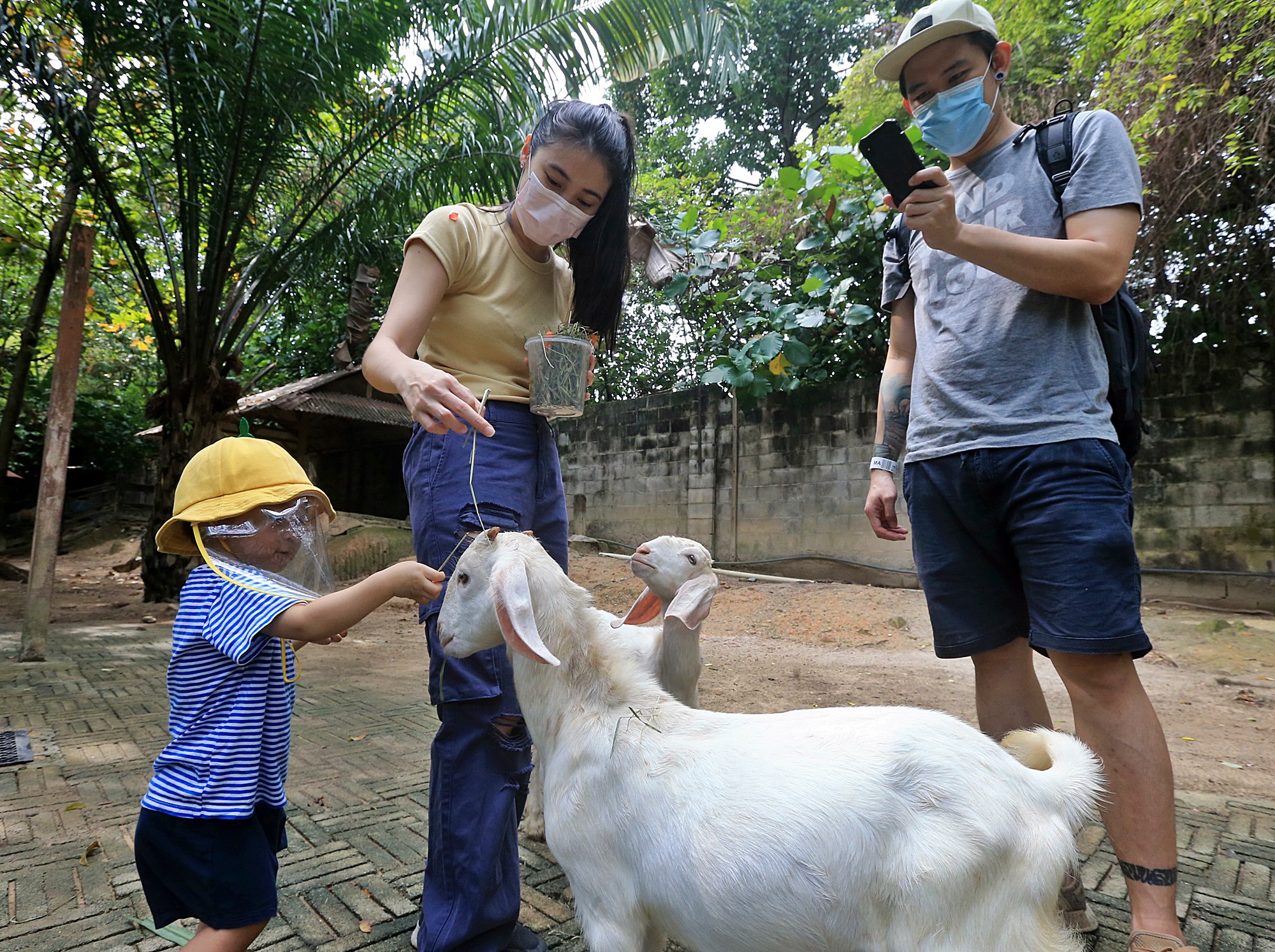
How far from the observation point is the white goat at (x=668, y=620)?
7.84 feet

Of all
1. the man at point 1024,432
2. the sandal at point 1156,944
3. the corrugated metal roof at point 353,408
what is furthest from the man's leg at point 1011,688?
the corrugated metal roof at point 353,408

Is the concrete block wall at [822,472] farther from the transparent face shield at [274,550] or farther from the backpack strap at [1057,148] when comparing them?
the transparent face shield at [274,550]

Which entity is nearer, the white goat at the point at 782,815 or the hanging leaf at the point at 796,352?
the white goat at the point at 782,815

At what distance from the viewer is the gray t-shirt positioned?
2.01 metres

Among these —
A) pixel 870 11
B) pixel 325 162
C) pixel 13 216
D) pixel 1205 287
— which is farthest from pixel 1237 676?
pixel 870 11

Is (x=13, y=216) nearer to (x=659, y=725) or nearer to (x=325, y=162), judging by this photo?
(x=325, y=162)

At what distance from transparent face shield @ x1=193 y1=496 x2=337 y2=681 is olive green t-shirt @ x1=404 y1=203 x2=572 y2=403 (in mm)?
579

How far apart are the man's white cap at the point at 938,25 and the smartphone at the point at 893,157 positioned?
483 millimetres

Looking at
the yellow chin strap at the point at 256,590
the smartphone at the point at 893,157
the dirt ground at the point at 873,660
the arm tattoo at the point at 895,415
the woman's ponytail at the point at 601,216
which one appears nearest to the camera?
the yellow chin strap at the point at 256,590

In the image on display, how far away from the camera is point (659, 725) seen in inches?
70.7

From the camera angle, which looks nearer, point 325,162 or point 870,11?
point 325,162

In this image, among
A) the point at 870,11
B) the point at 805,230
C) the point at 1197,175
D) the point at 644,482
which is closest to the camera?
the point at 1197,175

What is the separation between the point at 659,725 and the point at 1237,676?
6.16 meters

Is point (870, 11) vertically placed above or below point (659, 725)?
above
